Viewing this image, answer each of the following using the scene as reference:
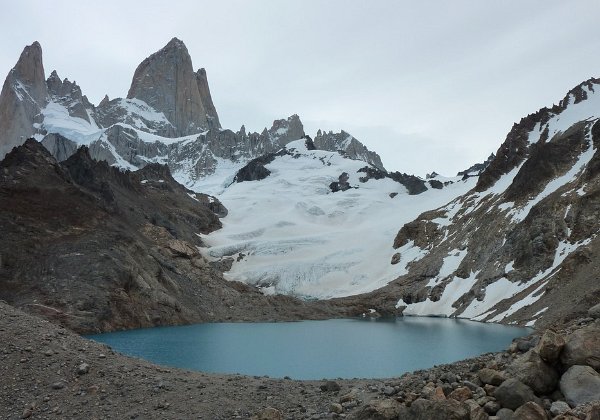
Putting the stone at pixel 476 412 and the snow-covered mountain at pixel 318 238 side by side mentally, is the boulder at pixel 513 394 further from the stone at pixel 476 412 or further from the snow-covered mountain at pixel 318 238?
the snow-covered mountain at pixel 318 238

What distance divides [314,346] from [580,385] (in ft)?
130

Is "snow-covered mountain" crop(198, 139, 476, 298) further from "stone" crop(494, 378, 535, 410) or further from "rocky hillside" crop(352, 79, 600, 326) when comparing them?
"stone" crop(494, 378, 535, 410)

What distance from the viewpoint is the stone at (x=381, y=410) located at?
12789 mm

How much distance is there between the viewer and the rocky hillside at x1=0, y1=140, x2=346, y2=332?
188ft

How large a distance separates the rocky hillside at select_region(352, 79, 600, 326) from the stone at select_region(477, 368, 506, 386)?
32551 millimetres

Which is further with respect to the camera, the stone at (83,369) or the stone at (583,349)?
the stone at (83,369)

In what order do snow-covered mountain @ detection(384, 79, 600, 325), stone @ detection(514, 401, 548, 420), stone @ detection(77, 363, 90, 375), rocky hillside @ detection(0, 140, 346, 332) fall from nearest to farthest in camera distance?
stone @ detection(514, 401, 548, 420) < stone @ detection(77, 363, 90, 375) < rocky hillside @ detection(0, 140, 346, 332) < snow-covered mountain @ detection(384, 79, 600, 325)

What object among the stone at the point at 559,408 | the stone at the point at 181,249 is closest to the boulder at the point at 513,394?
the stone at the point at 559,408

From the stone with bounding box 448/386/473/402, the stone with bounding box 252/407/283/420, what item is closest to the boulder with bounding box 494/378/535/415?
the stone with bounding box 448/386/473/402

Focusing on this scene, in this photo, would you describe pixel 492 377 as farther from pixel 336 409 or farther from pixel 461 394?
pixel 336 409

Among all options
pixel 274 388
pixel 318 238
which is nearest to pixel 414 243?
pixel 318 238

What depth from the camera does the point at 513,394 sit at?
11.3m

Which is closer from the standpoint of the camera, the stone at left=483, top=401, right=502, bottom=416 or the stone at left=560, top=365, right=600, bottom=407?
the stone at left=560, top=365, right=600, bottom=407

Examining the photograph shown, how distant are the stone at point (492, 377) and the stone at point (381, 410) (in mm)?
2239
